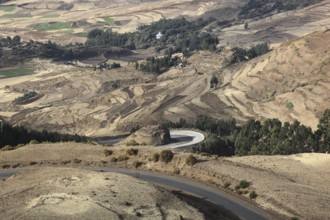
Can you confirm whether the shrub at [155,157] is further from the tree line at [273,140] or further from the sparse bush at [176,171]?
the tree line at [273,140]

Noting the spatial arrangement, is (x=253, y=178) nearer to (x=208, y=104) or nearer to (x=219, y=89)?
(x=208, y=104)

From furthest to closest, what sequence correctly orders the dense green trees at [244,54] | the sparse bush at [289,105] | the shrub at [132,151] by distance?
1. the dense green trees at [244,54]
2. the sparse bush at [289,105]
3. the shrub at [132,151]

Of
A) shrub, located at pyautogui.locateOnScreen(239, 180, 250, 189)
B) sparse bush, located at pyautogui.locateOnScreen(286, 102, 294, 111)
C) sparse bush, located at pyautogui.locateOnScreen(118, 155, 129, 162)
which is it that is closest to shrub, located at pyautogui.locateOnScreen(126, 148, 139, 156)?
sparse bush, located at pyautogui.locateOnScreen(118, 155, 129, 162)

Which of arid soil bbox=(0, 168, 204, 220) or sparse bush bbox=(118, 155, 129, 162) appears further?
sparse bush bbox=(118, 155, 129, 162)

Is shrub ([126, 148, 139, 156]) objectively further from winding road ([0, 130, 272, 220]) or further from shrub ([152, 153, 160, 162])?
winding road ([0, 130, 272, 220])

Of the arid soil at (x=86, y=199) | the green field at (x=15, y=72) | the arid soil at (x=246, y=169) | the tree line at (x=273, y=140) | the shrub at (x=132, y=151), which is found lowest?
the green field at (x=15, y=72)

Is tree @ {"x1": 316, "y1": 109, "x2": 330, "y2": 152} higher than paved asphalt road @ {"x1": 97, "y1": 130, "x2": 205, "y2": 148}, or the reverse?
tree @ {"x1": 316, "y1": 109, "x2": 330, "y2": 152}

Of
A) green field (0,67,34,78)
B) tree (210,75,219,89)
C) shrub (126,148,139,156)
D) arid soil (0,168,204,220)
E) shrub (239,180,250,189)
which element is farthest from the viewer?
green field (0,67,34,78)

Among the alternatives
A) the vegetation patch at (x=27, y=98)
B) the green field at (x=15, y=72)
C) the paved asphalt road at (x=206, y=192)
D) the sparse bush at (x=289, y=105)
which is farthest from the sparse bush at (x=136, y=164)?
the green field at (x=15, y=72)

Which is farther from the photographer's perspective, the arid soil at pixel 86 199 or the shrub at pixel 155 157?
the shrub at pixel 155 157
